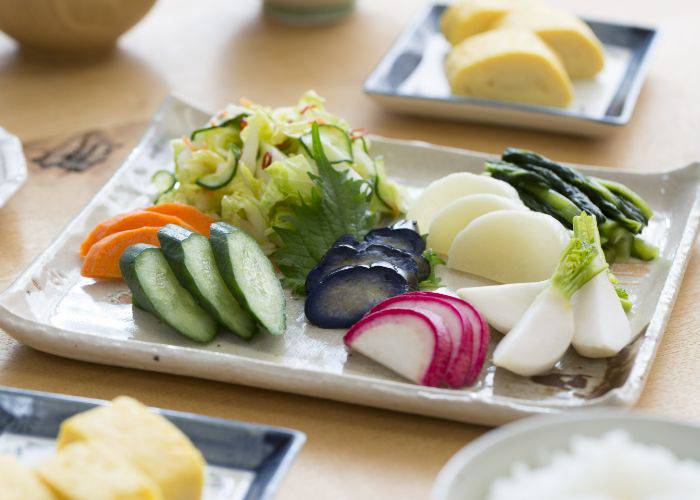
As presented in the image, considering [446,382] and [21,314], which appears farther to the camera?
[21,314]

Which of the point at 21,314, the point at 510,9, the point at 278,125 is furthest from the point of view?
the point at 510,9

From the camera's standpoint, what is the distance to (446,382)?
1985 millimetres

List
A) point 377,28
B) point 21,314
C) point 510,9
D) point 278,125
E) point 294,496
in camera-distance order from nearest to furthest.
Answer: point 294,496, point 21,314, point 278,125, point 510,9, point 377,28

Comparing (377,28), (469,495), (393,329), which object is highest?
(469,495)

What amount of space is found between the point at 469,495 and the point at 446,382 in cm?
61

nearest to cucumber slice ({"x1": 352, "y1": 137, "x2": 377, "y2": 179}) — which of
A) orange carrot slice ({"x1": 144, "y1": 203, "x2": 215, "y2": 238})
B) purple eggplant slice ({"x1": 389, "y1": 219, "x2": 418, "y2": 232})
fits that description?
purple eggplant slice ({"x1": 389, "y1": 219, "x2": 418, "y2": 232})

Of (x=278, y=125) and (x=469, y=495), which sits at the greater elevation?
(x=469, y=495)

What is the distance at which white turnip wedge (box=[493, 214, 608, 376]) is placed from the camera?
2000 millimetres

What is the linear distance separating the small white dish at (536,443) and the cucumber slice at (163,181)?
1517 mm

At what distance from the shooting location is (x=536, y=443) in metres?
1.44

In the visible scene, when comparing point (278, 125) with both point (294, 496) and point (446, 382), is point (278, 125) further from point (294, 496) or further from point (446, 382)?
point (294, 496)

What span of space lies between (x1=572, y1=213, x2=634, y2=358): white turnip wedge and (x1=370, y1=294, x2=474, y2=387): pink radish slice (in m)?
0.25

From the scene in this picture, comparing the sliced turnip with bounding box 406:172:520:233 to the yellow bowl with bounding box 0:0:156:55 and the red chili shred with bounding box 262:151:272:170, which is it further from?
the yellow bowl with bounding box 0:0:156:55

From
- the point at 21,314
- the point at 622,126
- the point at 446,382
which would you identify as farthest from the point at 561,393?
the point at 622,126
